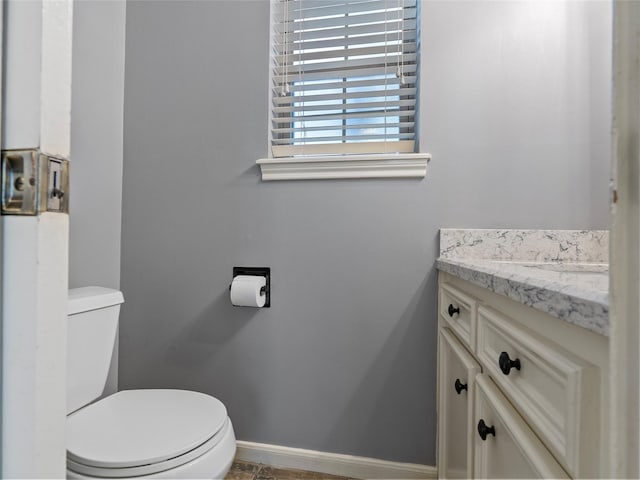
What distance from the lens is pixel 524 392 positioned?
54cm

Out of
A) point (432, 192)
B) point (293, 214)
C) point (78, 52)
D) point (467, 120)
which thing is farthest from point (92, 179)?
point (467, 120)

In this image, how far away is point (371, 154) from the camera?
1.26m

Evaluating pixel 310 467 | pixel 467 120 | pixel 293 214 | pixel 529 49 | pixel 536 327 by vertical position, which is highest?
pixel 529 49

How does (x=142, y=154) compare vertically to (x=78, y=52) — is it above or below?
below

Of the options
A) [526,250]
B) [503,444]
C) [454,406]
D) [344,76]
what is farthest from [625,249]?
[344,76]

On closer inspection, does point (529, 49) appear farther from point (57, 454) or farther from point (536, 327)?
point (57, 454)

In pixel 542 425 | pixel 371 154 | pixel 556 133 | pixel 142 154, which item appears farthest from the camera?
pixel 142 154

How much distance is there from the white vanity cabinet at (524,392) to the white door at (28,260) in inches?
23.9

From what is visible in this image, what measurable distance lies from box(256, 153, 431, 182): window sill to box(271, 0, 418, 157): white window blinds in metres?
0.10

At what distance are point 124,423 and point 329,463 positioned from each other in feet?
2.53

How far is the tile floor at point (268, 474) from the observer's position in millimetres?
1232

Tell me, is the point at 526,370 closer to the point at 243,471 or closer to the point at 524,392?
the point at 524,392

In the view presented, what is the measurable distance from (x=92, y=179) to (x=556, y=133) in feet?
5.83

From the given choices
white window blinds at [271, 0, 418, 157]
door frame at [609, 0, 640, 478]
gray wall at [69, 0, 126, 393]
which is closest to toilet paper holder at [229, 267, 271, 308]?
white window blinds at [271, 0, 418, 157]
